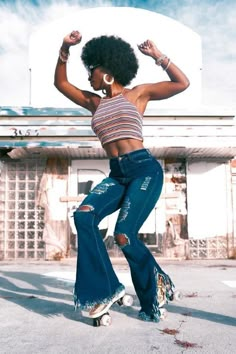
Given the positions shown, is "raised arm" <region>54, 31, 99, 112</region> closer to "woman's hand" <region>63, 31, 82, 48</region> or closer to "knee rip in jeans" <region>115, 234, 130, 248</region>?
"woman's hand" <region>63, 31, 82, 48</region>

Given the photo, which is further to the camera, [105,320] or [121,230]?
[121,230]

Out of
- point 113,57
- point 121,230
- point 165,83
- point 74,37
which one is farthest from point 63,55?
point 121,230

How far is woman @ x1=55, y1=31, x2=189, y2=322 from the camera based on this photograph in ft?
8.17

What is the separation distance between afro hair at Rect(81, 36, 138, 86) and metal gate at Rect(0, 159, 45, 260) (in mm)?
5871

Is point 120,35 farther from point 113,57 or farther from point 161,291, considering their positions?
point 161,291

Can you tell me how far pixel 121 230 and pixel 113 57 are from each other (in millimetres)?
1162

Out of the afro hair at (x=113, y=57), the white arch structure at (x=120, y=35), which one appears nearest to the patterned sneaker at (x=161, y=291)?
the afro hair at (x=113, y=57)

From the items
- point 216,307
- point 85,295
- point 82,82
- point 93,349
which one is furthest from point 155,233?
point 93,349

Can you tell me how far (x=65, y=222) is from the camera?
28.1 ft

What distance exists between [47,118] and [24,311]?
6094mm

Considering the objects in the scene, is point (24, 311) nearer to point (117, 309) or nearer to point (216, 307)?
point (117, 309)

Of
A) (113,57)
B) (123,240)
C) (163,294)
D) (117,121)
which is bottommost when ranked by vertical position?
(163,294)

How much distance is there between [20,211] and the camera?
8633 mm

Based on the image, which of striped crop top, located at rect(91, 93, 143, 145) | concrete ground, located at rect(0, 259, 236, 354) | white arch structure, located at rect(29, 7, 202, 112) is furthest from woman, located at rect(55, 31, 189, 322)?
white arch structure, located at rect(29, 7, 202, 112)
